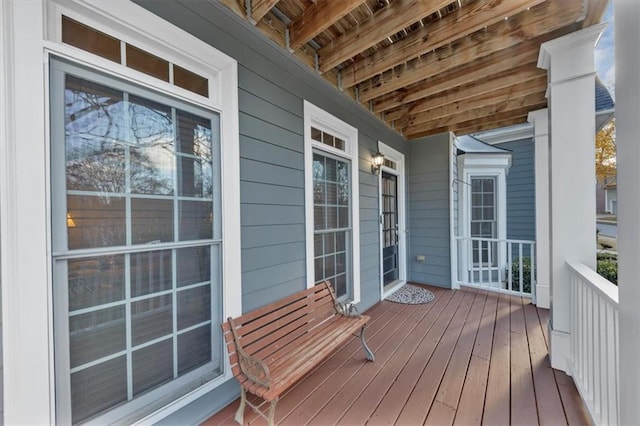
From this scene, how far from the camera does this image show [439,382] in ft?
6.73

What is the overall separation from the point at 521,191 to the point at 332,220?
6049 mm

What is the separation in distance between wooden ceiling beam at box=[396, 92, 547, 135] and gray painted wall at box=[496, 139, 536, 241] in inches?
137

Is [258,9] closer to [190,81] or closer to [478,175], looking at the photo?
[190,81]

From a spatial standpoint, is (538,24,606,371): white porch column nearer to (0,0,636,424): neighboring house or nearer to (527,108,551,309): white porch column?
(0,0,636,424): neighboring house

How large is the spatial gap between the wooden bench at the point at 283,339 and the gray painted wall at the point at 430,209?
2841mm

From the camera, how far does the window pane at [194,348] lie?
168cm

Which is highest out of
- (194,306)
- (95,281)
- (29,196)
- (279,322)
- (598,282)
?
(29,196)

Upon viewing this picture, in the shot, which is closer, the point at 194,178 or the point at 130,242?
the point at 130,242

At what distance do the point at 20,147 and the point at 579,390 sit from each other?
11.6 feet

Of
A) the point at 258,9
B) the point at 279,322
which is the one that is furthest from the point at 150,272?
the point at 258,9

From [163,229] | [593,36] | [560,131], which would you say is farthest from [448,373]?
[593,36]

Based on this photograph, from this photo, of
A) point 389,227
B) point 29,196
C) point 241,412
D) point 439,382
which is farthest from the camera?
point 389,227

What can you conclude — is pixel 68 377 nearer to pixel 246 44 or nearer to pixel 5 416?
pixel 5 416

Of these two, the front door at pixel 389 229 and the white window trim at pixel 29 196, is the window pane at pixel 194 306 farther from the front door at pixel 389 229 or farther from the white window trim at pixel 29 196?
the front door at pixel 389 229
